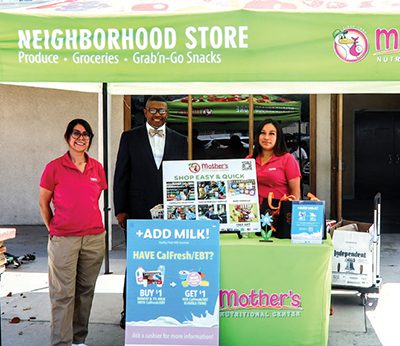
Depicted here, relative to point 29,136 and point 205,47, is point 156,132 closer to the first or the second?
point 205,47

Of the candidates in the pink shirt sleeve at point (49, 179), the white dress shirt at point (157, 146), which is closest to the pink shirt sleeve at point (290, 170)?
the white dress shirt at point (157, 146)

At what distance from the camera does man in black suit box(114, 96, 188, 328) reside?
16.9ft

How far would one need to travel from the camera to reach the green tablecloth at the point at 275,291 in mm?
4211

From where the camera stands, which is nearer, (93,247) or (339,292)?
(93,247)

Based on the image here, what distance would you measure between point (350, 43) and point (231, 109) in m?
6.53

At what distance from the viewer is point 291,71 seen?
154 inches

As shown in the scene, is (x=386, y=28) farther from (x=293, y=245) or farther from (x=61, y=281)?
(x=61, y=281)

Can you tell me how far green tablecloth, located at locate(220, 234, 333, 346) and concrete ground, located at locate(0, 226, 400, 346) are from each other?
2.90ft

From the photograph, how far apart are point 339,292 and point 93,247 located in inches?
119

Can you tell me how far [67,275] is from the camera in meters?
4.47

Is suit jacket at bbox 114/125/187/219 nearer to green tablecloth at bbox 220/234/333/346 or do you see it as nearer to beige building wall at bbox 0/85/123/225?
green tablecloth at bbox 220/234/333/346

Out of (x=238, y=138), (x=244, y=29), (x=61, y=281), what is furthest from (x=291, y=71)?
(x=238, y=138)

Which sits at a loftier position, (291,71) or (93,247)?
(291,71)

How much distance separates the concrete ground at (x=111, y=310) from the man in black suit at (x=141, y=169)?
1152mm
